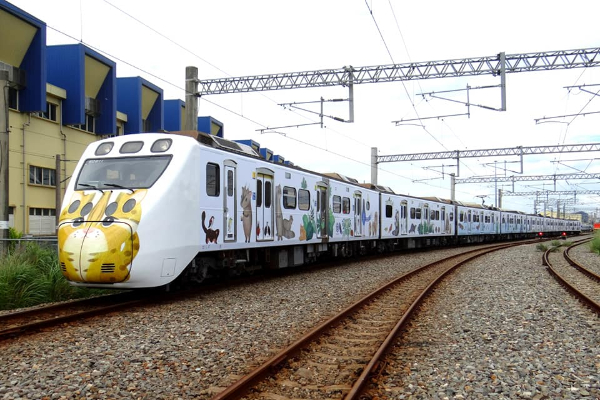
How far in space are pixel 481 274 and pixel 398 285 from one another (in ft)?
12.6

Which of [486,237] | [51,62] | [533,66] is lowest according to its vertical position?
[486,237]

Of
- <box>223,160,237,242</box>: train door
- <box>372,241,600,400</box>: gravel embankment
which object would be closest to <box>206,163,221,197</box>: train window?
<box>223,160,237,242</box>: train door

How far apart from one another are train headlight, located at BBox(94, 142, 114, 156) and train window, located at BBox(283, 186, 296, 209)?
4805 millimetres

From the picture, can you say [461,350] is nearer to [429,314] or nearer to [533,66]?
[429,314]

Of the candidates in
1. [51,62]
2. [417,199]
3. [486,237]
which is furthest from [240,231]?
[486,237]

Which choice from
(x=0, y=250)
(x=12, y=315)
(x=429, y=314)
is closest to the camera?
(x=12, y=315)

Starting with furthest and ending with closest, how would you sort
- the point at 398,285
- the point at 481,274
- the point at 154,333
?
1. the point at 481,274
2. the point at 398,285
3. the point at 154,333

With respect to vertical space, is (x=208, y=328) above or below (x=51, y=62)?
below

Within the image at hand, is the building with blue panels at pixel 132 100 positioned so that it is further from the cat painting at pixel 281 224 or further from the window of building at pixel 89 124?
the cat painting at pixel 281 224

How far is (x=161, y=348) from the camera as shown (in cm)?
624

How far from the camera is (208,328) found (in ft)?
24.3

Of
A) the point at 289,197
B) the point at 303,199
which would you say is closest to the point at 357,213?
the point at 303,199

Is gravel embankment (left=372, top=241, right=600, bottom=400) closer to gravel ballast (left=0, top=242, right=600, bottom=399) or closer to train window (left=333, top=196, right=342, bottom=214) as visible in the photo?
gravel ballast (left=0, top=242, right=600, bottom=399)

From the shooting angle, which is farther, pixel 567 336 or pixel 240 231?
pixel 240 231
